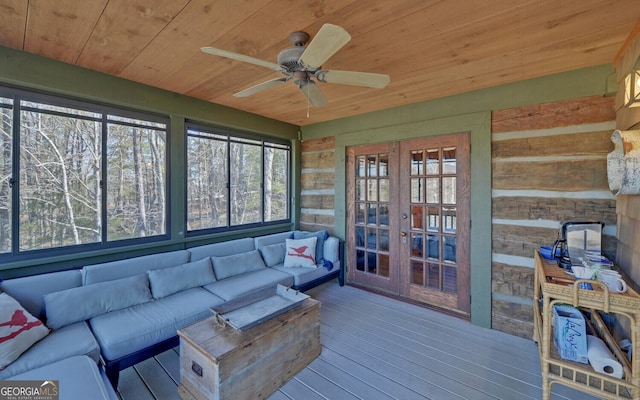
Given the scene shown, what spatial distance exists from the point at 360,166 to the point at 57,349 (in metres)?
3.72

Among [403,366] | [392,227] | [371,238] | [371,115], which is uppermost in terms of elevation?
[371,115]

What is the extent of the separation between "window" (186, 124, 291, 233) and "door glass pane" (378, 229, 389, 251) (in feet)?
5.77

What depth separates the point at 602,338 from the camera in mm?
2092

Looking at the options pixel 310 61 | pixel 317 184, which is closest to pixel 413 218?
pixel 317 184

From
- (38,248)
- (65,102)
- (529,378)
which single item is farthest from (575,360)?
(65,102)

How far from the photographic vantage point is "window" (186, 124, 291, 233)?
3680 mm

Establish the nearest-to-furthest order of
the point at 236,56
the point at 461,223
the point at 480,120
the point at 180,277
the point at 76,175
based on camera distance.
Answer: the point at 236,56 → the point at 76,175 → the point at 180,277 → the point at 480,120 → the point at 461,223

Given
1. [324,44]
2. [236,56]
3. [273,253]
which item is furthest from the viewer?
[273,253]

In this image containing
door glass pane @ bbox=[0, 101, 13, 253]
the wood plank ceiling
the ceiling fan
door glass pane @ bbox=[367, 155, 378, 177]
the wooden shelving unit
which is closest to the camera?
the ceiling fan

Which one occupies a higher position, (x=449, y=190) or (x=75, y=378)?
(x=449, y=190)

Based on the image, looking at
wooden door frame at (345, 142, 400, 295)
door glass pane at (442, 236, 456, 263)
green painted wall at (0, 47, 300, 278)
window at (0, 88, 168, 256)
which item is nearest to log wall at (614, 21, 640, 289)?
door glass pane at (442, 236, 456, 263)

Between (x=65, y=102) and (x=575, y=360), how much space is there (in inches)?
188

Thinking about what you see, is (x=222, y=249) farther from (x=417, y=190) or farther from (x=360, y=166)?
(x=417, y=190)

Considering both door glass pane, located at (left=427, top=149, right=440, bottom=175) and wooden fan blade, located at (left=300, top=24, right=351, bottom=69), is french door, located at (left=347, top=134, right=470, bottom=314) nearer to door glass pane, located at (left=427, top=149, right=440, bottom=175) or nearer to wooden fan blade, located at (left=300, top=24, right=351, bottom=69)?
door glass pane, located at (left=427, top=149, right=440, bottom=175)
